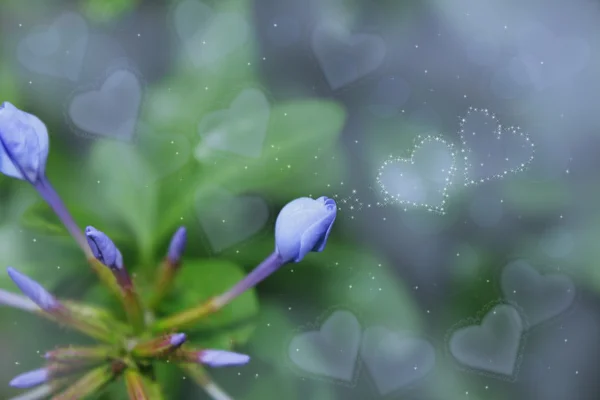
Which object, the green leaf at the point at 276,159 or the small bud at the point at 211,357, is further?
the green leaf at the point at 276,159

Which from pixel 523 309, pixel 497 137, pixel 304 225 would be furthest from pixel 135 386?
pixel 497 137

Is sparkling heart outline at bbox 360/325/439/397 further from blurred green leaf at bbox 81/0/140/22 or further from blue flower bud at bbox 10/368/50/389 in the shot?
blurred green leaf at bbox 81/0/140/22

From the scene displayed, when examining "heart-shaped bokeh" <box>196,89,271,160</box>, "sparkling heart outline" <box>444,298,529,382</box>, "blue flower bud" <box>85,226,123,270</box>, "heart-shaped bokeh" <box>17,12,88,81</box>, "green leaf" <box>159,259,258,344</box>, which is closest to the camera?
"blue flower bud" <box>85,226,123,270</box>

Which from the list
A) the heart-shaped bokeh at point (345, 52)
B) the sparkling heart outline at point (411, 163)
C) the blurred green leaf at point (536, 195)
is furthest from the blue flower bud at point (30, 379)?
the blurred green leaf at point (536, 195)

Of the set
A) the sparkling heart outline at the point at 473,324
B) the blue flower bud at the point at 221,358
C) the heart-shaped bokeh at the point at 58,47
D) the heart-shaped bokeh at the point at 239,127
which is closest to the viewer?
the blue flower bud at the point at 221,358

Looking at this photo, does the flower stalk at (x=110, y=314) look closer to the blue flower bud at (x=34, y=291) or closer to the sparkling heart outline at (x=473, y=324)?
the blue flower bud at (x=34, y=291)

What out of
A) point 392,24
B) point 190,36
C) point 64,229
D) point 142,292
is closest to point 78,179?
point 64,229

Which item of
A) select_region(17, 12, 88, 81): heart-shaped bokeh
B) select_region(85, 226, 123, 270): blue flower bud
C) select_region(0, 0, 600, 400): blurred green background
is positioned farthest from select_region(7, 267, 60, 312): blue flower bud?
select_region(17, 12, 88, 81): heart-shaped bokeh
